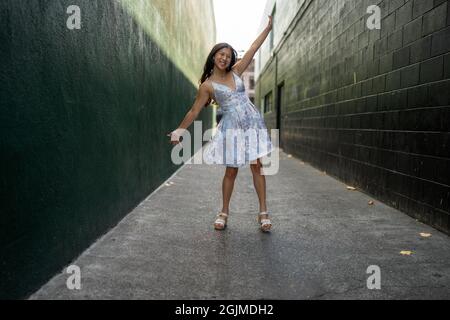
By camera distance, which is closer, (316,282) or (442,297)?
(442,297)

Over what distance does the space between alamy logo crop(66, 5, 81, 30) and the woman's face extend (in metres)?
1.24

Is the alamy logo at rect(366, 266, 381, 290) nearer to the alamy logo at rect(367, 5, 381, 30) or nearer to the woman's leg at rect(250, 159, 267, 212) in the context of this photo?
the woman's leg at rect(250, 159, 267, 212)

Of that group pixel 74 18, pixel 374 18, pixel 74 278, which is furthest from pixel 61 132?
pixel 374 18

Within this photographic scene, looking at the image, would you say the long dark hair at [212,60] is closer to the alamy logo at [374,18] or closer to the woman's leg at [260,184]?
the woman's leg at [260,184]

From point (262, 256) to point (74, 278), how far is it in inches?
49.7

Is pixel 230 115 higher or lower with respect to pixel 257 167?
higher

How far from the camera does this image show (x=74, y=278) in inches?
99.7

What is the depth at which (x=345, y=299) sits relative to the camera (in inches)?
91.4

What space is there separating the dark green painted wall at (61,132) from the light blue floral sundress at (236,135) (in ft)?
2.98

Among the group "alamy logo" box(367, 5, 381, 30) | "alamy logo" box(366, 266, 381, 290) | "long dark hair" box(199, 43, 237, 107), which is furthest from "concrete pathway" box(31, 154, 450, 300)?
"alamy logo" box(367, 5, 381, 30)

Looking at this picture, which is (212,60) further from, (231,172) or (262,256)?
(262,256)
